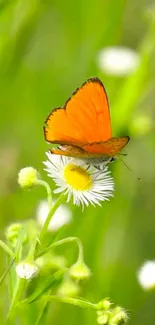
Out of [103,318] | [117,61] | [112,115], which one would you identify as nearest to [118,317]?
[103,318]

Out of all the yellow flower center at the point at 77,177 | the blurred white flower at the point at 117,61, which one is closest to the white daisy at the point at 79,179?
the yellow flower center at the point at 77,177

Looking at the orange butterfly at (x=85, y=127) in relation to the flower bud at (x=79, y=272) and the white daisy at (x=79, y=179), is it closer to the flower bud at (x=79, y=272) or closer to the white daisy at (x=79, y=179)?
the white daisy at (x=79, y=179)

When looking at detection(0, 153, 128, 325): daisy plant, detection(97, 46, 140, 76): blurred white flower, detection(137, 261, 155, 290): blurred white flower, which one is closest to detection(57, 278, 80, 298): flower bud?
detection(0, 153, 128, 325): daisy plant

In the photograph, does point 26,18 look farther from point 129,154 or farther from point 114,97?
point 129,154

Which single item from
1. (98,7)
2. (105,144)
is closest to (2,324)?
(105,144)

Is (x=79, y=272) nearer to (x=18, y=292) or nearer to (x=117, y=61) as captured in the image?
(x=18, y=292)

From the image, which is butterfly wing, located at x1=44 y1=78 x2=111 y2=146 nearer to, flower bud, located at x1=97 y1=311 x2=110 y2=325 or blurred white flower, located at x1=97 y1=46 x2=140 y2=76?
flower bud, located at x1=97 y1=311 x2=110 y2=325
